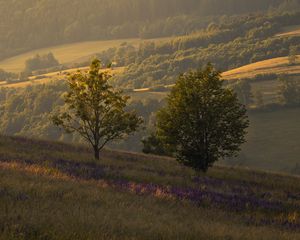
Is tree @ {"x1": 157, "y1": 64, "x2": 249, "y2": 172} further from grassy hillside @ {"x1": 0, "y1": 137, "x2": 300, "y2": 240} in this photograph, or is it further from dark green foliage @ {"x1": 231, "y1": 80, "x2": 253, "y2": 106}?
dark green foliage @ {"x1": 231, "y1": 80, "x2": 253, "y2": 106}

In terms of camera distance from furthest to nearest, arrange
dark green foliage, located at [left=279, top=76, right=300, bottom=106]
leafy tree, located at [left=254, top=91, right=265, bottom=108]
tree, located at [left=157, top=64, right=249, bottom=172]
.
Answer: leafy tree, located at [left=254, top=91, right=265, bottom=108] → dark green foliage, located at [left=279, top=76, right=300, bottom=106] → tree, located at [left=157, top=64, right=249, bottom=172]

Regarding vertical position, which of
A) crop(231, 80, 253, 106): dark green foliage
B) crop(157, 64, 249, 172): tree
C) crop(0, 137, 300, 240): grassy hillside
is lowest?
crop(0, 137, 300, 240): grassy hillside

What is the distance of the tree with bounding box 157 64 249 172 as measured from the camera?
918 inches

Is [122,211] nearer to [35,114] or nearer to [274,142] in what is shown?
[274,142]

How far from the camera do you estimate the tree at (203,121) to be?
23.3 m

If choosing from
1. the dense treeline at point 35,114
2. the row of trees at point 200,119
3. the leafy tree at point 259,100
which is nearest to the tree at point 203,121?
the row of trees at point 200,119

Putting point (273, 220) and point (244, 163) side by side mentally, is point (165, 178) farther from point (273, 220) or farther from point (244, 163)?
point (244, 163)

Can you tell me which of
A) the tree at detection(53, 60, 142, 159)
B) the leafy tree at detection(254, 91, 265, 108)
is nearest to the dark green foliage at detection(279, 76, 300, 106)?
the leafy tree at detection(254, 91, 265, 108)

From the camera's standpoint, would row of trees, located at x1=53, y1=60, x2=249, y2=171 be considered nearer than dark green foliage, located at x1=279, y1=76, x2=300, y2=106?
Yes

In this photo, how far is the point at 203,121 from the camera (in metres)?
23.3

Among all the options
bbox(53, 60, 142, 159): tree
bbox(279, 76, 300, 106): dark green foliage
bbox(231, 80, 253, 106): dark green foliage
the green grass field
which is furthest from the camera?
bbox(231, 80, 253, 106): dark green foliage

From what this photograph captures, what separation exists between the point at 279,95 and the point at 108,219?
495 feet

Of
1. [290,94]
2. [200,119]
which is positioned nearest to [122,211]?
[200,119]

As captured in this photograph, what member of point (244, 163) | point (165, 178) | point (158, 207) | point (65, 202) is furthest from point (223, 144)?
point (244, 163)
